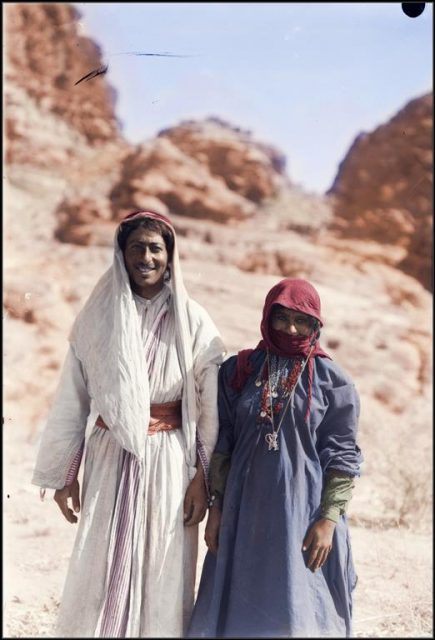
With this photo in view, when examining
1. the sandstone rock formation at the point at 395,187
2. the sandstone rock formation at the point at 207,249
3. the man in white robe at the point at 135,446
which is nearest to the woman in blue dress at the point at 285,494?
the man in white robe at the point at 135,446

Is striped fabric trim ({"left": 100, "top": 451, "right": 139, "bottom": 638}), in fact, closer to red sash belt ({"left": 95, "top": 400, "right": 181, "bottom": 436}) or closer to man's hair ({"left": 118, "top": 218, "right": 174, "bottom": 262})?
red sash belt ({"left": 95, "top": 400, "right": 181, "bottom": 436})

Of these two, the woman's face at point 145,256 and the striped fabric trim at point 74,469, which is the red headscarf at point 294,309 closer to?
the woman's face at point 145,256

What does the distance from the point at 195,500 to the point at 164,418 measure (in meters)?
0.30

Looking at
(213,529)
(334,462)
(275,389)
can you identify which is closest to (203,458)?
(213,529)

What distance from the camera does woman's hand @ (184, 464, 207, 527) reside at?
258 centimetres

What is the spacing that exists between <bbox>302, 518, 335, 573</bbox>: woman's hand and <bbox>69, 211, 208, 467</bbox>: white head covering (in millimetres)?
477

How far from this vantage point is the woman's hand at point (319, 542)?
244 cm

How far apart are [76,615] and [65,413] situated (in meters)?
0.69

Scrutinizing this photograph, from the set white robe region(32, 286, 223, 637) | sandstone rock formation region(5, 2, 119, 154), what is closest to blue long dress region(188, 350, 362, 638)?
white robe region(32, 286, 223, 637)

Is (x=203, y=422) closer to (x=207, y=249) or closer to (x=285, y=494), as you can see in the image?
(x=285, y=494)

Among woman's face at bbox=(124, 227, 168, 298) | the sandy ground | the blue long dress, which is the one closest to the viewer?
the blue long dress

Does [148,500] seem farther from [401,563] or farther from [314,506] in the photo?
[401,563]

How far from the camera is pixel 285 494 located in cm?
245

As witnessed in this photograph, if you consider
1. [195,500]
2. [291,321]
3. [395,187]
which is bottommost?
[195,500]
